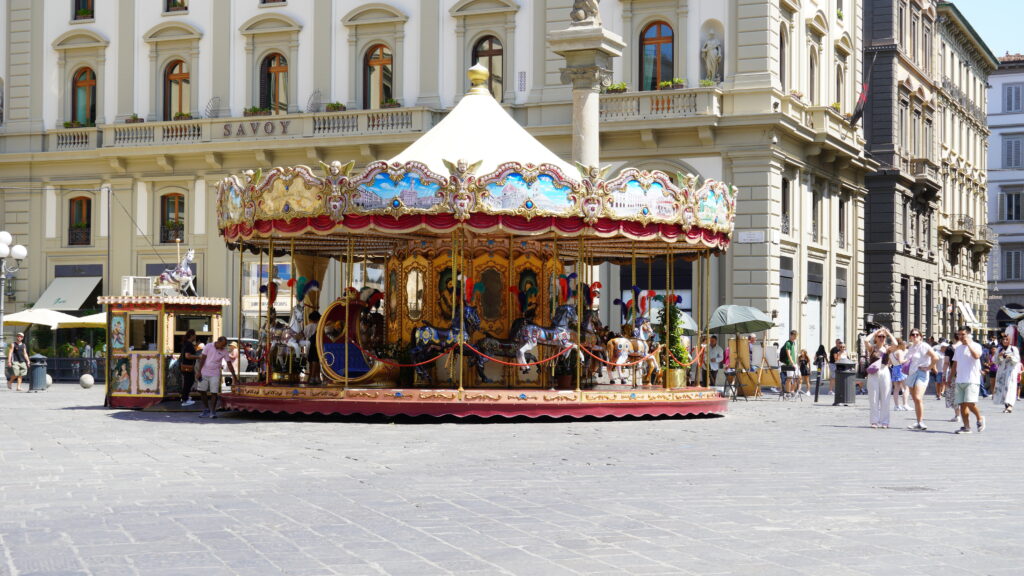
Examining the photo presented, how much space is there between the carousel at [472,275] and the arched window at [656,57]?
1217 cm

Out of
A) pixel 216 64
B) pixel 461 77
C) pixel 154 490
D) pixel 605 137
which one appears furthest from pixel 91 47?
pixel 154 490

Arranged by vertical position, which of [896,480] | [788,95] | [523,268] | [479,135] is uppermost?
[788,95]

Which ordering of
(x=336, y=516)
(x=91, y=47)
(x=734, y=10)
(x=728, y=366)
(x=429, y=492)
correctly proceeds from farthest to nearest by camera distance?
(x=91, y=47), (x=734, y=10), (x=728, y=366), (x=429, y=492), (x=336, y=516)

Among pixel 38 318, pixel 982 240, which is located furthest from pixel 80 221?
pixel 982 240

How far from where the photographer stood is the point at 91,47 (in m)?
44.7

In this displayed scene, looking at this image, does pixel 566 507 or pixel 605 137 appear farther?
pixel 605 137

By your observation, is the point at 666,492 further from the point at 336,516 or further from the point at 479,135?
the point at 479,135

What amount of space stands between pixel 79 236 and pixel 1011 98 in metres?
57.8

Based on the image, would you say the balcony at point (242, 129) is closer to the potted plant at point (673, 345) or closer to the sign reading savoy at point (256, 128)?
the sign reading savoy at point (256, 128)

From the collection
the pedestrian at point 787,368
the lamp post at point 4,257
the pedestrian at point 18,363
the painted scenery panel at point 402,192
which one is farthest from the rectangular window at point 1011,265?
the painted scenery panel at point 402,192

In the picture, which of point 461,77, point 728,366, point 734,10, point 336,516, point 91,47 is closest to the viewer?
point 336,516

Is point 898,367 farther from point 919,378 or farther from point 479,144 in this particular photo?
point 479,144

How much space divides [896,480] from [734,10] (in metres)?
26.2

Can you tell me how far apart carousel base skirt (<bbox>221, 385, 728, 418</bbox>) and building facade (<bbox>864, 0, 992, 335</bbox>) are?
97.7 feet
